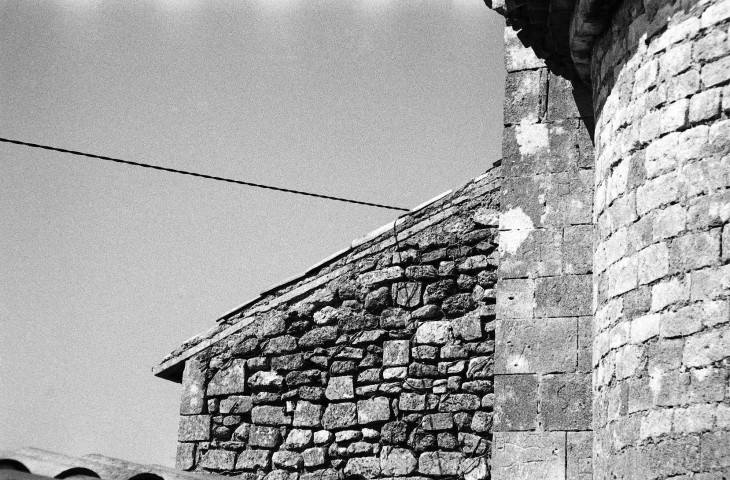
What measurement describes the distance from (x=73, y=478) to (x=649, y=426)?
2290mm

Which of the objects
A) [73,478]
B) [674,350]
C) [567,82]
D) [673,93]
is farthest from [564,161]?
[73,478]

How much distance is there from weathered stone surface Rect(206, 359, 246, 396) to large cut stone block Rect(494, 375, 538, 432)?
211cm

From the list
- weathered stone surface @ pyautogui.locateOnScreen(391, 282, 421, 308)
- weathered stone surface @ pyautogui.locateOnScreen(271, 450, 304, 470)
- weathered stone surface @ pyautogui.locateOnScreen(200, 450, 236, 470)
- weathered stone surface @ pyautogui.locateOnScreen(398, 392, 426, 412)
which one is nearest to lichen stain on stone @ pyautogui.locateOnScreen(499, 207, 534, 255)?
weathered stone surface @ pyautogui.locateOnScreen(391, 282, 421, 308)

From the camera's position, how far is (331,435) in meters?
7.79

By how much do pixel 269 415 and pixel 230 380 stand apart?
1.37 ft

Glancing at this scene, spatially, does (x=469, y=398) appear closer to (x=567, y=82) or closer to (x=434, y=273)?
(x=434, y=273)

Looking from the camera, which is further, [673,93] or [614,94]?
[614,94]

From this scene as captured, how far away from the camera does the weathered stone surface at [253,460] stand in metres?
7.98

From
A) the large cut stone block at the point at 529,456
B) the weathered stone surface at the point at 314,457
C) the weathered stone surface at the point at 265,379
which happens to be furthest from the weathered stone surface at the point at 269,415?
the large cut stone block at the point at 529,456

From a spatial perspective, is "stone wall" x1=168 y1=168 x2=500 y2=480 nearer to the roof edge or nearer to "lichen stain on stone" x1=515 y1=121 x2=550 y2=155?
the roof edge

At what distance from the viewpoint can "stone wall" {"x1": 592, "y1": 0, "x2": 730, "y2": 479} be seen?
4910 millimetres

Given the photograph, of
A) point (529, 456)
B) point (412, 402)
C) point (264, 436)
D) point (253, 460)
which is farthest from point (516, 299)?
point (253, 460)

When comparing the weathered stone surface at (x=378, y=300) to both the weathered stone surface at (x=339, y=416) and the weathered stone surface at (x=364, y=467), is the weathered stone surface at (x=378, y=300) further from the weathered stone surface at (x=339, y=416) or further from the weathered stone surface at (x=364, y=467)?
the weathered stone surface at (x=364, y=467)

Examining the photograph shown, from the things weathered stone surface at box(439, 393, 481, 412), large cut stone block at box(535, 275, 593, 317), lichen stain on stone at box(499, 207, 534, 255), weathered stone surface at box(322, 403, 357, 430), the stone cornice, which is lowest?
weathered stone surface at box(322, 403, 357, 430)
